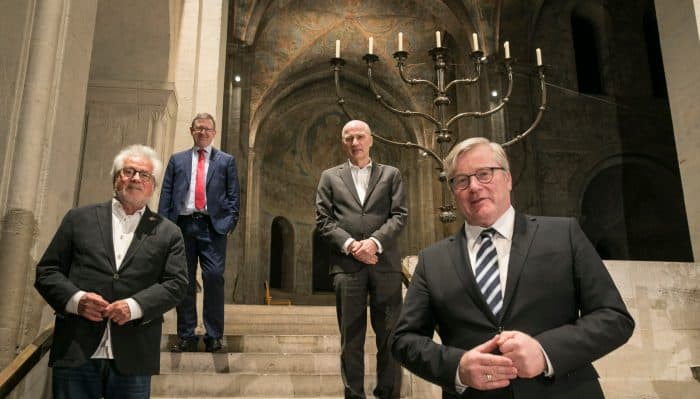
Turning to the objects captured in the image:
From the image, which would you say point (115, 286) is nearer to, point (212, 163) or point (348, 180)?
point (348, 180)

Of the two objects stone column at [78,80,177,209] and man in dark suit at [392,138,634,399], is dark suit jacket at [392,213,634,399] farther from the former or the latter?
stone column at [78,80,177,209]

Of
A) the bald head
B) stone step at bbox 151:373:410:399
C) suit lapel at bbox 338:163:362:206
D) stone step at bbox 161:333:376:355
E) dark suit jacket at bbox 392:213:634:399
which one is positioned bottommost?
stone step at bbox 151:373:410:399

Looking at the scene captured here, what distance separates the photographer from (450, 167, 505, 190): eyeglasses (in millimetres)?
1820

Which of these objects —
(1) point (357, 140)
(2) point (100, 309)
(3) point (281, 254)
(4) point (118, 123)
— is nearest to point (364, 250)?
(1) point (357, 140)

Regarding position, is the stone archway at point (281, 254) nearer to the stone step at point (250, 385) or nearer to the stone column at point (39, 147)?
the stone step at point (250, 385)

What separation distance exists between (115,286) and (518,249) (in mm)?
1681

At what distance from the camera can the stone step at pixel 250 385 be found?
3869 mm

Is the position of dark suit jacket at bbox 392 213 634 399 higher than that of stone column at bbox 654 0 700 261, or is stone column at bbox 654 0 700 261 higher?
stone column at bbox 654 0 700 261

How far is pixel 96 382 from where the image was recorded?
242cm

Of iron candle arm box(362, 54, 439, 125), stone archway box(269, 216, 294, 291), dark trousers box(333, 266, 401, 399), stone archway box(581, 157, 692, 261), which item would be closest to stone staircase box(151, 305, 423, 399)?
dark trousers box(333, 266, 401, 399)

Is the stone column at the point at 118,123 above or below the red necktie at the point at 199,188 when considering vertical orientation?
above

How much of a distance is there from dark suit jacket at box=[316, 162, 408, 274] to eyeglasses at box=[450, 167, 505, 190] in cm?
156

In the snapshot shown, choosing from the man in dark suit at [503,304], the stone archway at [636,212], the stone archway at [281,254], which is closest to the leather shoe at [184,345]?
the man in dark suit at [503,304]

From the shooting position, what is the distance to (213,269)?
421 cm
